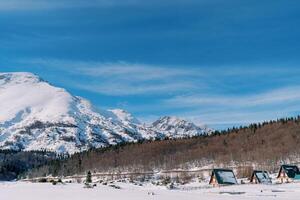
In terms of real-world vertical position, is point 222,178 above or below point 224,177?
below

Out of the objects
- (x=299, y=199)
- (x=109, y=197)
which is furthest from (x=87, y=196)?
(x=299, y=199)

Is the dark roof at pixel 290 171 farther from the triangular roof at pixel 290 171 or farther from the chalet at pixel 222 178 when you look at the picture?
the chalet at pixel 222 178

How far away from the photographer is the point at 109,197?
42.7 m

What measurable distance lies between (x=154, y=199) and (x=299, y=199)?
65.2 ft

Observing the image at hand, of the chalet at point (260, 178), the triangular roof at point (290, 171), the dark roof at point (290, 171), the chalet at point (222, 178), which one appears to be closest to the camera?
the chalet at point (222, 178)

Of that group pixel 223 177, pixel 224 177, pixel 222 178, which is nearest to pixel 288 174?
pixel 224 177

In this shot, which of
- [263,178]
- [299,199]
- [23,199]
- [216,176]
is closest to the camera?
[23,199]

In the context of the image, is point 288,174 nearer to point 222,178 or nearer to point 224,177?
point 224,177

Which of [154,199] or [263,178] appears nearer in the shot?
[154,199]

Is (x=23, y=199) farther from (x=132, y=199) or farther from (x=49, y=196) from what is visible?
(x=132, y=199)

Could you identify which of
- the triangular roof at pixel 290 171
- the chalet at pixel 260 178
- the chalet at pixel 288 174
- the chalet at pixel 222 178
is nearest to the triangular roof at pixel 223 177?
the chalet at pixel 222 178

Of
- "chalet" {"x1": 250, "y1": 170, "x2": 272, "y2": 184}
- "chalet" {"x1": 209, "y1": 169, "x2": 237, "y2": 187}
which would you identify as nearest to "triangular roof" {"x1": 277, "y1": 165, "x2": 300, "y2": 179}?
"chalet" {"x1": 250, "y1": 170, "x2": 272, "y2": 184}

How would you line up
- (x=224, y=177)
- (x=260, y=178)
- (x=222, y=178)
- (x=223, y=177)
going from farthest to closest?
(x=260, y=178) → (x=224, y=177) → (x=223, y=177) → (x=222, y=178)

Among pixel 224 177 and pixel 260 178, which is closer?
pixel 224 177
